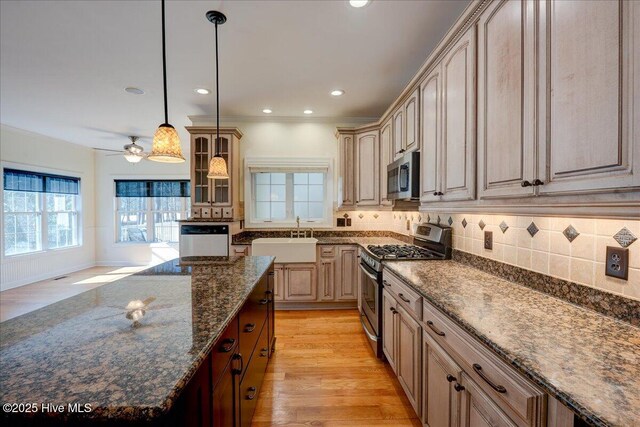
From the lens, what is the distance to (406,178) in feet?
8.17

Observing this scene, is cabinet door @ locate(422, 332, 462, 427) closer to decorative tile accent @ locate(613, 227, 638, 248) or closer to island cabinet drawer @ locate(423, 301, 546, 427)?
island cabinet drawer @ locate(423, 301, 546, 427)

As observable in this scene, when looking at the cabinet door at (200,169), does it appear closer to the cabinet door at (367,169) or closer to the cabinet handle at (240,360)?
the cabinet door at (367,169)

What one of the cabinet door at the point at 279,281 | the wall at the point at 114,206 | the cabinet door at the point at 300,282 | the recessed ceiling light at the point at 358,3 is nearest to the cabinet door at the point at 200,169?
the cabinet door at the point at 279,281

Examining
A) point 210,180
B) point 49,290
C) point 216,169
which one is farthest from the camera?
point 49,290

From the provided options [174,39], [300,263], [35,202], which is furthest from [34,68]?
[35,202]

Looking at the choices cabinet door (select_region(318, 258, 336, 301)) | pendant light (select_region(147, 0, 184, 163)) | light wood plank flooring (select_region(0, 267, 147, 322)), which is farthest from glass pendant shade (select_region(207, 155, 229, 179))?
light wood plank flooring (select_region(0, 267, 147, 322))

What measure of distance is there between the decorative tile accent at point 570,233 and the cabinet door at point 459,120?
1.45 ft

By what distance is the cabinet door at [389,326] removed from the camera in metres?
2.02

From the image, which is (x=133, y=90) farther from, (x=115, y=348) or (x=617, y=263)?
(x=617, y=263)

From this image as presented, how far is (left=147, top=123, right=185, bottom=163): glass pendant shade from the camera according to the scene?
1.56m

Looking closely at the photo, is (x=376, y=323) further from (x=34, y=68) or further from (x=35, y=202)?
(x=35, y=202)

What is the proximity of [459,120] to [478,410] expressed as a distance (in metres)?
1.51

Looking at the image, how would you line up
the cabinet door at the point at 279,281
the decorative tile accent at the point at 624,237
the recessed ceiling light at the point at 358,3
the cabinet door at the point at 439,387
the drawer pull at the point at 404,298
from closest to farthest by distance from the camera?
1. the decorative tile accent at the point at 624,237
2. the cabinet door at the point at 439,387
3. the drawer pull at the point at 404,298
4. the recessed ceiling light at the point at 358,3
5. the cabinet door at the point at 279,281

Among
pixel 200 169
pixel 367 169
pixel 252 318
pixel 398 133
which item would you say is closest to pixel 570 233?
pixel 252 318
